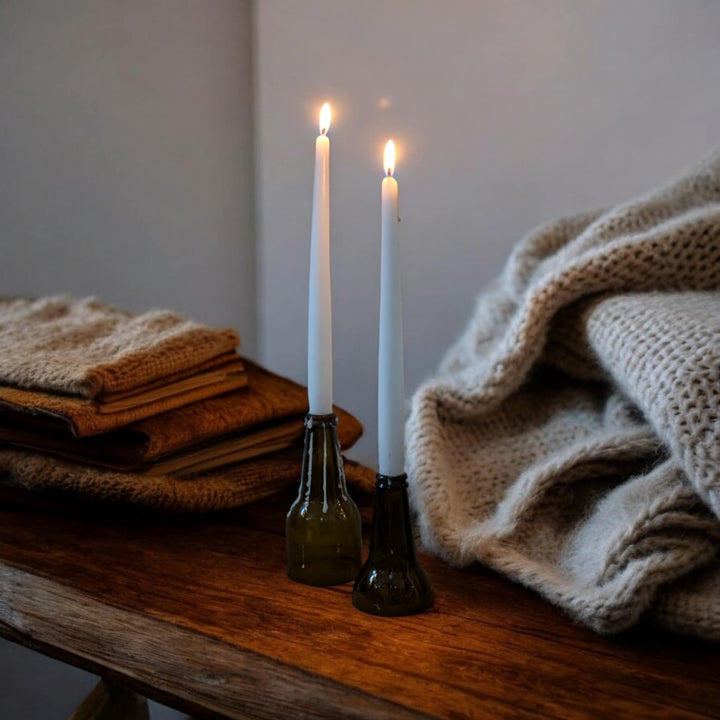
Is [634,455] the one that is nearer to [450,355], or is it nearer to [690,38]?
[450,355]

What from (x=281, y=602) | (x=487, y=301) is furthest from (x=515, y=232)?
(x=281, y=602)

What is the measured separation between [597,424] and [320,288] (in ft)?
0.71

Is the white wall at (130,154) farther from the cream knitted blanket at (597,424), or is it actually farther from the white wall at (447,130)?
the cream knitted blanket at (597,424)

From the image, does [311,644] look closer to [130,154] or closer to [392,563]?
[392,563]

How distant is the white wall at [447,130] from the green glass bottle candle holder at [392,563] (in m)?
0.45

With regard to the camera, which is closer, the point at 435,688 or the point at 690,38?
the point at 435,688

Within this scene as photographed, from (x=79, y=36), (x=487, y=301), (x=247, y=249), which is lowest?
(x=247, y=249)

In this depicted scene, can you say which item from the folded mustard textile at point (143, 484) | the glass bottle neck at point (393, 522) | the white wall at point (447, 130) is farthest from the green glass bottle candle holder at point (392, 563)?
the white wall at point (447, 130)

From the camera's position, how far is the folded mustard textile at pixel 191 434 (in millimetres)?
575

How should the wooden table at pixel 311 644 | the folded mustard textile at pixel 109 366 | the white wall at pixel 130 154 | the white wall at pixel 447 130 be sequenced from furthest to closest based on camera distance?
the white wall at pixel 130 154 → the white wall at pixel 447 130 → the folded mustard textile at pixel 109 366 → the wooden table at pixel 311 644

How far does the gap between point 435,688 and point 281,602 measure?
0.41ft

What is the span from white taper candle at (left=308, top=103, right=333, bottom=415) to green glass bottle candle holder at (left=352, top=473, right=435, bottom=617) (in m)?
0.07

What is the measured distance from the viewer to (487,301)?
0.66 metres

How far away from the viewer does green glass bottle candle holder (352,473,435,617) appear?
0.43 metres
